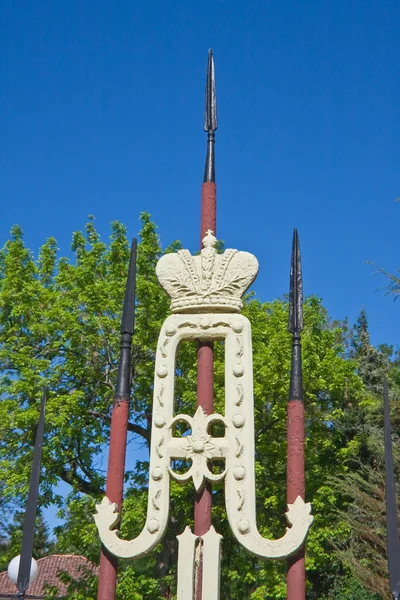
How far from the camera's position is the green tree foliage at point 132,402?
16.7 meters

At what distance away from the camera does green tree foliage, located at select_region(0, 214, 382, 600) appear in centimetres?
1673

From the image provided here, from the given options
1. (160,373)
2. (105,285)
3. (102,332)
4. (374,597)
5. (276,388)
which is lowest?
(374,597)

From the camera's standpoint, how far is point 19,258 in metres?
19.5

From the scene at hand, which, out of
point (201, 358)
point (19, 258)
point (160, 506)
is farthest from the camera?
point (19, 258)

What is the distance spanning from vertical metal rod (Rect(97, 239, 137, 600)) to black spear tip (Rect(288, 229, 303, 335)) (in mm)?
1853

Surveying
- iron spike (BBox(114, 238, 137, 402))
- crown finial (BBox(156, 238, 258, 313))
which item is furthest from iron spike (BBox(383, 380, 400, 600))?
iron spike (BBox(114, 238, 137, 402))

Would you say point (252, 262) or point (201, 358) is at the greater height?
point (252, 262)

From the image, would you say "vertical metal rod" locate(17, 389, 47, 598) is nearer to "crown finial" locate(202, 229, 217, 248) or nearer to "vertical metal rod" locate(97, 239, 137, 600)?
"vertical metal rod" locate(97, 239, 137, 600)

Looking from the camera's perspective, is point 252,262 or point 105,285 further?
point 105,285

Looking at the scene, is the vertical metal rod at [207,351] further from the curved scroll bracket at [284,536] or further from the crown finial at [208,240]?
the curved scroll bracket at [284,536]

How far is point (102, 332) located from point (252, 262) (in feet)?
33.0

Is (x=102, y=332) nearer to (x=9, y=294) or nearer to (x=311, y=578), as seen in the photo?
(x=9, y=294)

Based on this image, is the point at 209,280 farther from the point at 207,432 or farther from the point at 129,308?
the point at 207,432

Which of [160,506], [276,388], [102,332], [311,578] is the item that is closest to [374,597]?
[311,578]
